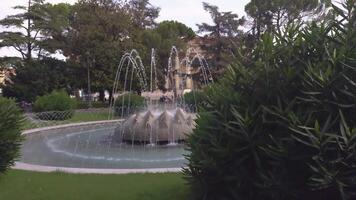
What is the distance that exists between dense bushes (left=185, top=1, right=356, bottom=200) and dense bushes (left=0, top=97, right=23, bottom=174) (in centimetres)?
404

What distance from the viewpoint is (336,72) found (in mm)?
4312

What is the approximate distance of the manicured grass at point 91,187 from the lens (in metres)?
6.57

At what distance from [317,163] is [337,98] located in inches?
24.4

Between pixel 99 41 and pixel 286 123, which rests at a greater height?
pixel 99 41

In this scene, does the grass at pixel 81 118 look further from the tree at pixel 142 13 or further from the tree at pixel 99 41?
the tree at pixel 142 13

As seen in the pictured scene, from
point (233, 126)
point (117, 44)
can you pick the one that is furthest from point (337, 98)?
point (117, 44)

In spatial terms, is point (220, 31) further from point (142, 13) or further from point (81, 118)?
point (81, 118)

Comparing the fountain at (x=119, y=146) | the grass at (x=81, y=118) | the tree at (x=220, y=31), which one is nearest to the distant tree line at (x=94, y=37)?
the tree at (x=220, y=31)

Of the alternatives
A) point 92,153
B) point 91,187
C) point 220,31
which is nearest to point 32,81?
point 220,31

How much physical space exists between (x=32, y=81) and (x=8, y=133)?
2753cm

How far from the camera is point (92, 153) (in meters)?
12.0

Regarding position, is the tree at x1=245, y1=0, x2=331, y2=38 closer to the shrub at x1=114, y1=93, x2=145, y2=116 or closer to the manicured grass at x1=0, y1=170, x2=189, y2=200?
the shrub at x1=114, y1=93, x2=145, y2=116

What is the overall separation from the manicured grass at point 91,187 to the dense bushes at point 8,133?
0.33 metres

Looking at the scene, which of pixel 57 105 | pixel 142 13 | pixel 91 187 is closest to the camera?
pixel 91 187
